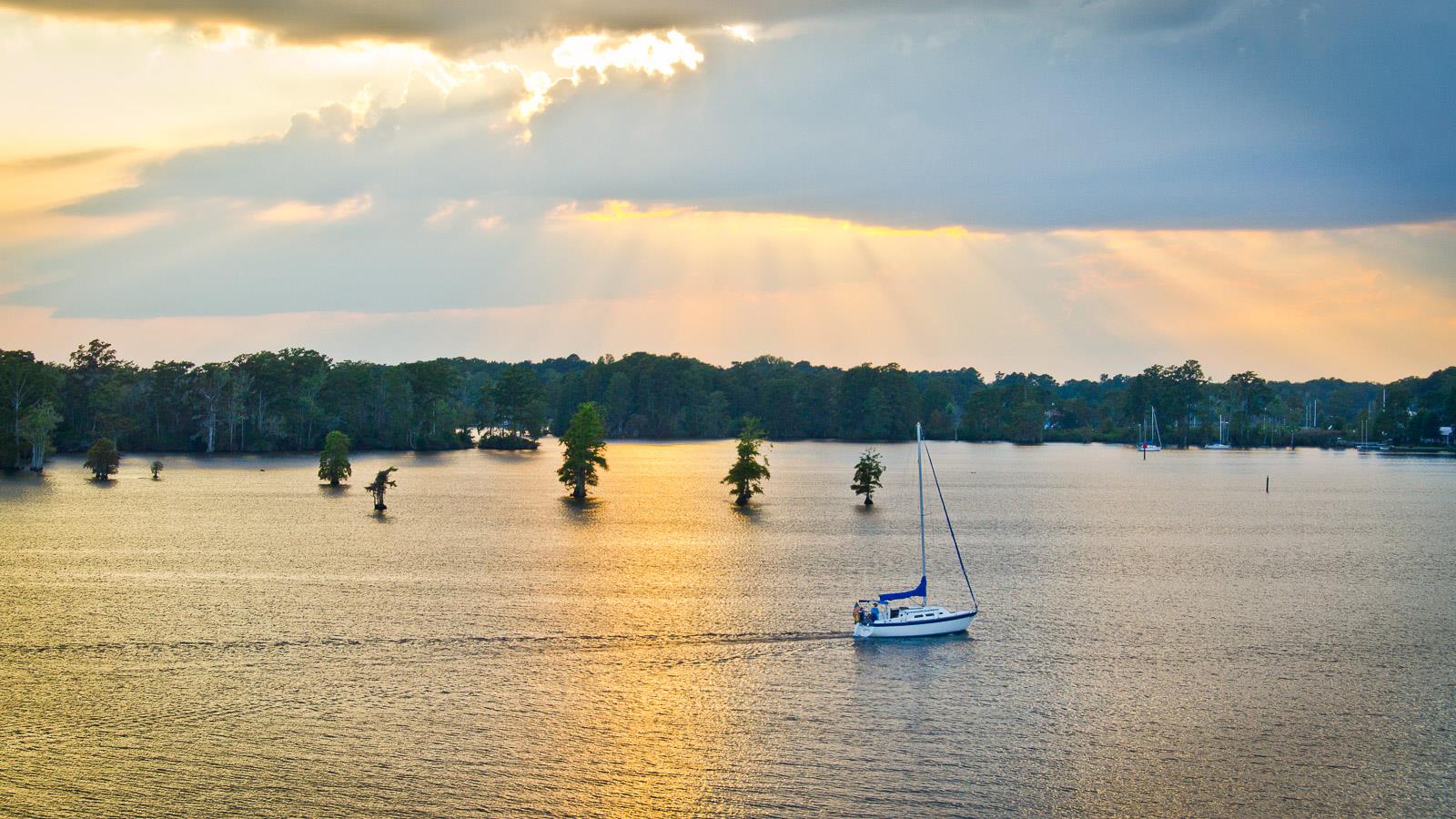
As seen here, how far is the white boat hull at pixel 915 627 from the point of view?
184 ft

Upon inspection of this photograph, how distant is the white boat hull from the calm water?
0.82 meters

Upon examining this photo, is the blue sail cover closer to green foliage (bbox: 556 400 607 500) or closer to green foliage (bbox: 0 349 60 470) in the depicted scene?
green foliage (bbox: 556 400 607 500)

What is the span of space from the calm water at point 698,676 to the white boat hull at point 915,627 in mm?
820

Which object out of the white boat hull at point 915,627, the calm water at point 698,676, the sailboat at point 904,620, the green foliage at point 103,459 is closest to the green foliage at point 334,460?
the green foliage at point 103,459

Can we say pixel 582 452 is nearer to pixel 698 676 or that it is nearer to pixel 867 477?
pixel 867 477

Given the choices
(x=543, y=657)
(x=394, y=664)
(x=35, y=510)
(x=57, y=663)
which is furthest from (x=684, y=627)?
(x=35, y=510)

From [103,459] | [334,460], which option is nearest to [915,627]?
[334,460]

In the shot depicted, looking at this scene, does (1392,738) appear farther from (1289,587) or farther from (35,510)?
(35,510)

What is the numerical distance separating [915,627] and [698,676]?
1245 centimetres

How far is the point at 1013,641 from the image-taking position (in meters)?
56.7

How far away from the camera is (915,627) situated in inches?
2234

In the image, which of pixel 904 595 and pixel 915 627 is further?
pixel 904 595

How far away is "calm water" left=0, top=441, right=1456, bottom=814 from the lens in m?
37.4

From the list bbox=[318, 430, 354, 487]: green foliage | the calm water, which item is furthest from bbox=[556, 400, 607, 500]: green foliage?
the calm water
